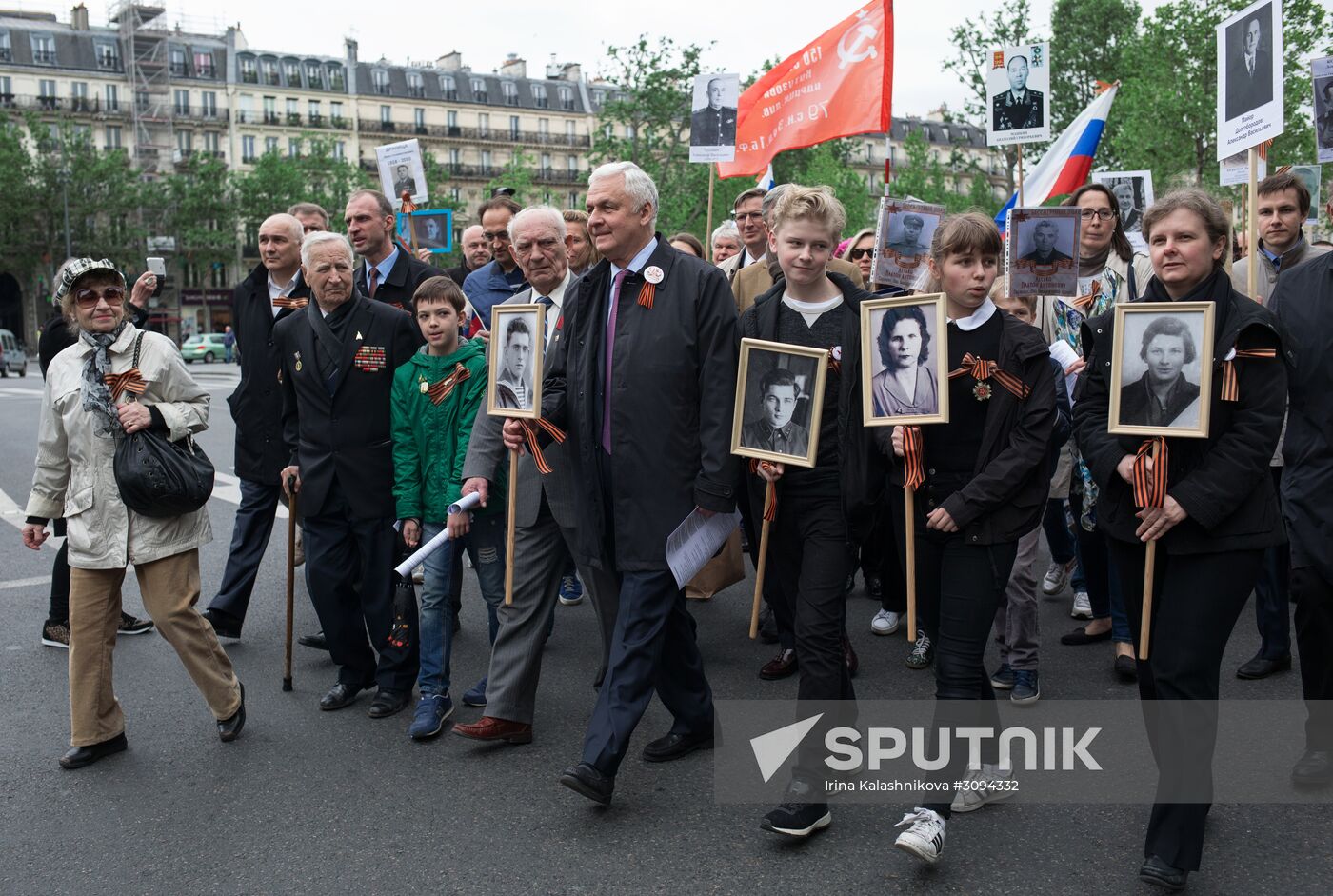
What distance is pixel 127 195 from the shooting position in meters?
64.9

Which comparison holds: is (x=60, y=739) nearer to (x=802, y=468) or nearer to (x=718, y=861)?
(x=718, y=861)

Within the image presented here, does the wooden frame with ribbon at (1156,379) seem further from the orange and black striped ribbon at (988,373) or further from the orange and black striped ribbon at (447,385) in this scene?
the orange and black striped ribbon at (447,385)

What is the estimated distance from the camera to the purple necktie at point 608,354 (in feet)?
14.4

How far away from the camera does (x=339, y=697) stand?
545cm

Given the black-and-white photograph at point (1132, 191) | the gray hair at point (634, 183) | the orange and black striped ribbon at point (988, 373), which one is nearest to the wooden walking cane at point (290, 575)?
the gray hair at point (634, 183)

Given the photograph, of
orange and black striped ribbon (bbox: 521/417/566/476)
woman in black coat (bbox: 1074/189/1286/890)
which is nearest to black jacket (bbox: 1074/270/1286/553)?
woman in black coat (bbox: 1074/189/1286/890)

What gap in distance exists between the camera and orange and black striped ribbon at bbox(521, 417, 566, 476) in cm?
458

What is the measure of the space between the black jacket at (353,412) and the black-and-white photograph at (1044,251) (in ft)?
9.44

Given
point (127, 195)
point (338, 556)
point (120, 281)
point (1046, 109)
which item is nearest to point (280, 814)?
point (338, 556)

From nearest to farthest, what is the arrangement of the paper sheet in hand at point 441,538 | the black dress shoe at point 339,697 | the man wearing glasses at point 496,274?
the paper sheet in hand at point 441,538, the black dress shoe at point 339,697, the man wearing glasses at point 496,274

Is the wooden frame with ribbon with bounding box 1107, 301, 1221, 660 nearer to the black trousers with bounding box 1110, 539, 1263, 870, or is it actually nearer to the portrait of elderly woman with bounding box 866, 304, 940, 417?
the black trousers with bounding box 1110, 539, 1263, 870

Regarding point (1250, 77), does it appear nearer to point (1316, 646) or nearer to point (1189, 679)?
point (1316, 646)

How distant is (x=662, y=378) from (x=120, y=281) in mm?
2441

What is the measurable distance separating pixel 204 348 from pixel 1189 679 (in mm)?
53244
